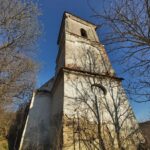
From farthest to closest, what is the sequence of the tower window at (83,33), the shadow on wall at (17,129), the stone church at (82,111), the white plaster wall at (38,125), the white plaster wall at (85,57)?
the tower window at (83,33) < the white plaster wall at (85,57) < the shadow on wall at (17,129) < the white plaster wall at (38,125) < the stone church at (82,111)

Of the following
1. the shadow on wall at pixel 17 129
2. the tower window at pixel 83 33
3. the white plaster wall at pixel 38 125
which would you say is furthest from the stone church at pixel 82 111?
the tower window at pixel 83 33

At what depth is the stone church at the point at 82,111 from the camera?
8.34 metres

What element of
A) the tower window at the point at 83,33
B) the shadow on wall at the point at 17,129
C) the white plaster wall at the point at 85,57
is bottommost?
the shadow on wall at the point at 17,129

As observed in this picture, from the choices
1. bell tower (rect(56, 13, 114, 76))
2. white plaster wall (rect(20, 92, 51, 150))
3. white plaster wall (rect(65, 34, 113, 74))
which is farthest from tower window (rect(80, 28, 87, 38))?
white plaster wall (rect(20, 92, 51, 150))

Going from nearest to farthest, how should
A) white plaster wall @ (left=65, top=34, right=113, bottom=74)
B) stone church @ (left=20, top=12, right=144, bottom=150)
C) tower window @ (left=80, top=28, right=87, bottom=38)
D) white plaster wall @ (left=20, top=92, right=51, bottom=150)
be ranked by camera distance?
stone church @ (left=20, top=12, right=144, bottom=150) < white plaster wall @ (left=20, top=92, right=51, bottom=150) < white plaster wall @ (left=65, top=34, right=113, bottom=74) < tower window @ (left=80, top=28, right=87, bottom=38)

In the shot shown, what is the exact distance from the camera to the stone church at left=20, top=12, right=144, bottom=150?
834cm

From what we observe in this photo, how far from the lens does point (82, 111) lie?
901 cm

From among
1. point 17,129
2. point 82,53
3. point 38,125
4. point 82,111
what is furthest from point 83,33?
point 17,129

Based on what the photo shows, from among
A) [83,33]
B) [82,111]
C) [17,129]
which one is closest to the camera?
[82,111]

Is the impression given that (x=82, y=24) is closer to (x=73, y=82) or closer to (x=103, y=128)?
(x=73, y=82)

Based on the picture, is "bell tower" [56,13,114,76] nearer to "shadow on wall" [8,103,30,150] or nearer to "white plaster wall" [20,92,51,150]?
"white plaster wall" [20,92,51,150]

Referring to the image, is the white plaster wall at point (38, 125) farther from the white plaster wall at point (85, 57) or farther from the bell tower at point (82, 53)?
the white plaster wall at point (85, 57)

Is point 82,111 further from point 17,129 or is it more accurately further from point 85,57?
point 17,129

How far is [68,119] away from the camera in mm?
8406
